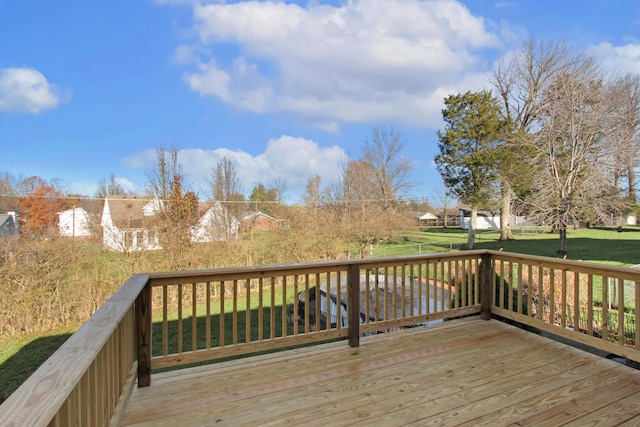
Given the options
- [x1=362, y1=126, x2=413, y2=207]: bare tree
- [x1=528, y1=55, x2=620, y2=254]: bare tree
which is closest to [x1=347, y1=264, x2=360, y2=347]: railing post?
[x1=528, y1=55, x2=620, y2=254]: bare tree

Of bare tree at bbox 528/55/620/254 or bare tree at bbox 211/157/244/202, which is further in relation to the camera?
bare tree at bbox 528/55/620/254

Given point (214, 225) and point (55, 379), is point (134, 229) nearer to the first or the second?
point (214, 225)

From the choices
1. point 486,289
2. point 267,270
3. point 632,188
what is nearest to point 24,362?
point 267,270

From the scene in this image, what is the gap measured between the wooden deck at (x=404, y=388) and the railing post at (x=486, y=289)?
0.66 m

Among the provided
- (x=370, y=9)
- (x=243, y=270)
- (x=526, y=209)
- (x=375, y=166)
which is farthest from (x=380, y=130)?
Answer: (x=243, y=270)

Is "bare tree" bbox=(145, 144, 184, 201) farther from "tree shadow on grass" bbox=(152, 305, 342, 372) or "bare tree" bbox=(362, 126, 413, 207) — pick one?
"bare tree" bbox=(362, 126, 413, 207)

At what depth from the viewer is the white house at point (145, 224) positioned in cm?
719

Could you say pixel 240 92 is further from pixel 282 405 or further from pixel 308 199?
pixel 282 405

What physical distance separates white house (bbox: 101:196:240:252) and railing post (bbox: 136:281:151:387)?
549 centimetres

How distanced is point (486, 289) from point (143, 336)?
11.2 ft

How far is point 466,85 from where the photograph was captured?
54.3 ft

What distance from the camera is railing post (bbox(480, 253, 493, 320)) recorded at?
3715mm

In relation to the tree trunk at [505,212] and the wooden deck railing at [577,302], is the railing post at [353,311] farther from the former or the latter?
the tree trunk at [505,212]

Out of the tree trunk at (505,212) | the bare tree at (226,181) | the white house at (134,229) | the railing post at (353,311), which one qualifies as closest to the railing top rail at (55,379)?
the railing post at (353,311)
